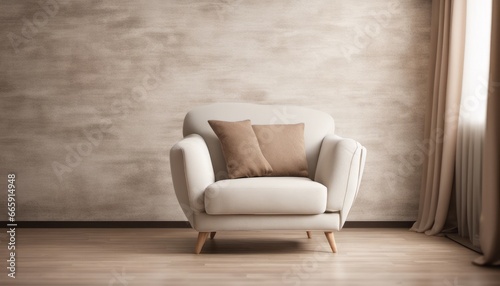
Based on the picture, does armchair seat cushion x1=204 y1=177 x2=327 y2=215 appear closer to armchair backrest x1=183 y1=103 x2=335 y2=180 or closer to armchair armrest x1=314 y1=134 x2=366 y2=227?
armchair armrest x1=314 y1=134 x2=366 y2=227

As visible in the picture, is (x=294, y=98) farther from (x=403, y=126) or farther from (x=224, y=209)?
(x=224, y=209)

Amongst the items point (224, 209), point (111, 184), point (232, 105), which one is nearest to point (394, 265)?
point (224, 209)

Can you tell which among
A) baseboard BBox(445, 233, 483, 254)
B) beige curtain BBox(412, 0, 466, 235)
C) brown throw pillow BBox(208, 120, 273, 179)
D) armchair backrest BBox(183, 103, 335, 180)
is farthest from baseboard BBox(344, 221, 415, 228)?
brown throw pillow BBox(208, 120, 273, 179)

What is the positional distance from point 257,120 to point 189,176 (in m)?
0.95

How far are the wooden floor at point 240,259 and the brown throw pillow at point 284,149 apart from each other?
53 cm

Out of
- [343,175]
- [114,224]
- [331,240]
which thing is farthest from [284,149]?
[114,224]

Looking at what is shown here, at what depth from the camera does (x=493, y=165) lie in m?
3.39

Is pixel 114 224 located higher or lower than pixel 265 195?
lower

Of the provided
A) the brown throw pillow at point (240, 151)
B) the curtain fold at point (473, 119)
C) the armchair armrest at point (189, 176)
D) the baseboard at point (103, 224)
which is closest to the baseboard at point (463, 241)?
the curtain fold at point (473, 119)

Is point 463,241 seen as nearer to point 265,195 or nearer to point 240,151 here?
point 265,195

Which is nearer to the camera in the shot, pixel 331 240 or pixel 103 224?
pixel 331 240

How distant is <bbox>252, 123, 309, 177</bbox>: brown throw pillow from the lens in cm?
407

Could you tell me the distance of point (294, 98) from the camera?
4.98 m

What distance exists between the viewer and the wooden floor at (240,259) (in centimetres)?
307
